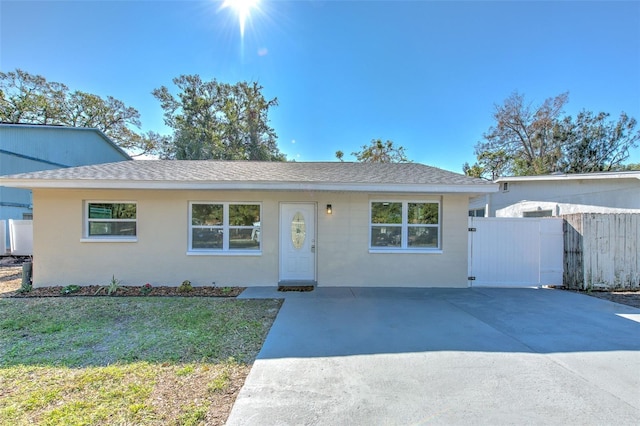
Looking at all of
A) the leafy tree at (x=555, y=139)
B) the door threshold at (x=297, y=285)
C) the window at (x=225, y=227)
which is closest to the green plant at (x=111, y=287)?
the window at (x=225, y=227)

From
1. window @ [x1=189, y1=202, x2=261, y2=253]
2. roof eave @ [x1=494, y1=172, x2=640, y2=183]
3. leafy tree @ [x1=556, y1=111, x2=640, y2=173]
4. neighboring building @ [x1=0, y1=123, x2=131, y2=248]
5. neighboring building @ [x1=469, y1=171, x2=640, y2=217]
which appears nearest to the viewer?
window @ [x1=189, y1=202, x2=261, y2=253]

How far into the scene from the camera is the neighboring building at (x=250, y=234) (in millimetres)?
7539

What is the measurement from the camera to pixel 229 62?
12.5 meters

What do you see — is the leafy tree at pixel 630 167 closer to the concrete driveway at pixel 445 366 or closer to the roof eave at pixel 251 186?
the concrete driveway at pixel 445 366

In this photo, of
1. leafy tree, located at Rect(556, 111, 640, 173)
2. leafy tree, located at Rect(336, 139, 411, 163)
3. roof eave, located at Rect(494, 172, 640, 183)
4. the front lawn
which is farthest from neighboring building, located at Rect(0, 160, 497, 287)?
leafy tree, located at Rect(556, 111, 640, 173)

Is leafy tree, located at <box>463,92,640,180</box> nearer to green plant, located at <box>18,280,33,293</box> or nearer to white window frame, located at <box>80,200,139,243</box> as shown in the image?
white window frame, located at <box>80,200,139,243</box>

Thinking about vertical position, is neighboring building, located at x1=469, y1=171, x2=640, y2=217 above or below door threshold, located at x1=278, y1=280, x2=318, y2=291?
above

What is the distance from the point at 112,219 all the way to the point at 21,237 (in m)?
9.69

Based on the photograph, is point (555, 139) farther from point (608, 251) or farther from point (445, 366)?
→ point (445, 366)

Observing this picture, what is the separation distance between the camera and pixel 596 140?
2297cm

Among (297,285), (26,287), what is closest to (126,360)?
(297,285)

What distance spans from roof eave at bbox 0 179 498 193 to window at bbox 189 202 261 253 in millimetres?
981

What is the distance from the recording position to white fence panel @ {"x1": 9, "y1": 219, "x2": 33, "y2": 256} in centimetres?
1298

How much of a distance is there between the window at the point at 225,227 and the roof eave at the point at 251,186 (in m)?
0.98
